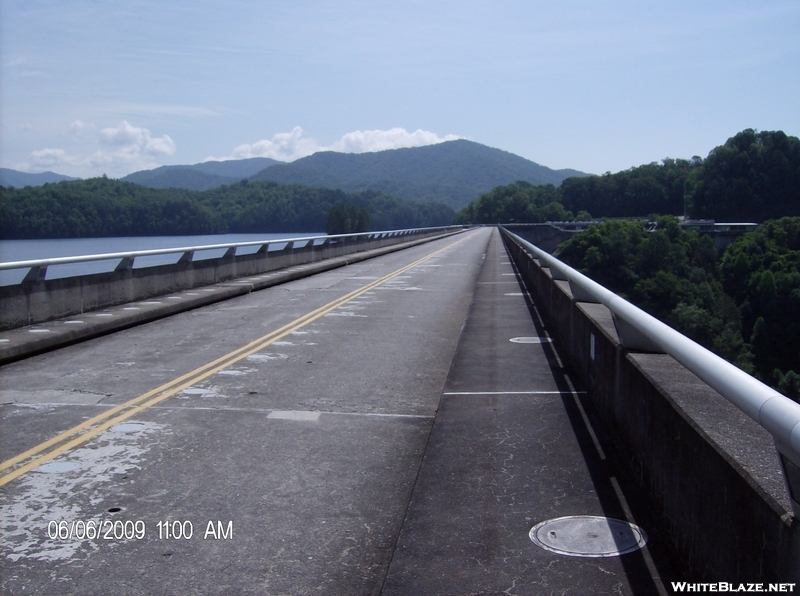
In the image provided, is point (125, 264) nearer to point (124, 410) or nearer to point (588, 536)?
point (124, 410)

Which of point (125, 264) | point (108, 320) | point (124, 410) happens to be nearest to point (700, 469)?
point (124, 410)

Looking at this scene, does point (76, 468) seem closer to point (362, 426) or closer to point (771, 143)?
point (362, 426)

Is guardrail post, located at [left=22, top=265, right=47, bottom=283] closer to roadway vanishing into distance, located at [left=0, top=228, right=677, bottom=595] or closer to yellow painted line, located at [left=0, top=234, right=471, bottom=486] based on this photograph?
roadway vanishing into distance, located at [left=0, top=228, right=677, bottom=595]

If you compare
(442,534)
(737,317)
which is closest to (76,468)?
(442,534)

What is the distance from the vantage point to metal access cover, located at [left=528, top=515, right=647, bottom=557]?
4632 mm

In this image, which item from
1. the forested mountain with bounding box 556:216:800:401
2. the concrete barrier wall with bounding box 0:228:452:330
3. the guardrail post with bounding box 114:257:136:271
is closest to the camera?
the concrete barrier wall with bounding box 0:228:452:330

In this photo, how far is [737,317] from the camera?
322ft

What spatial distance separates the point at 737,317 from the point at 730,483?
103m

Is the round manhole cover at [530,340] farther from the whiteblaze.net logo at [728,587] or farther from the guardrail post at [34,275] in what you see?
the whiteblaze.net logo at [728,587]

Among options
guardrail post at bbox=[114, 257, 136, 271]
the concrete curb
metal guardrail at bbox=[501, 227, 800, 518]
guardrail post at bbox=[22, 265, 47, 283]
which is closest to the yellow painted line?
the concrete curb

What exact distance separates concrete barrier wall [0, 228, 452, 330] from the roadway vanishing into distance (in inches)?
54.1

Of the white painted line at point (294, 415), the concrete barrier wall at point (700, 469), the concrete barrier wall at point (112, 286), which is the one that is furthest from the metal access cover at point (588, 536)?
the concrete barrier wall at point (112, 286)

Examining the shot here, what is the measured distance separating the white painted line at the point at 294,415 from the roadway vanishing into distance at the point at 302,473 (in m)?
0.02

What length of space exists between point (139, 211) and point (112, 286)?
6395cm
